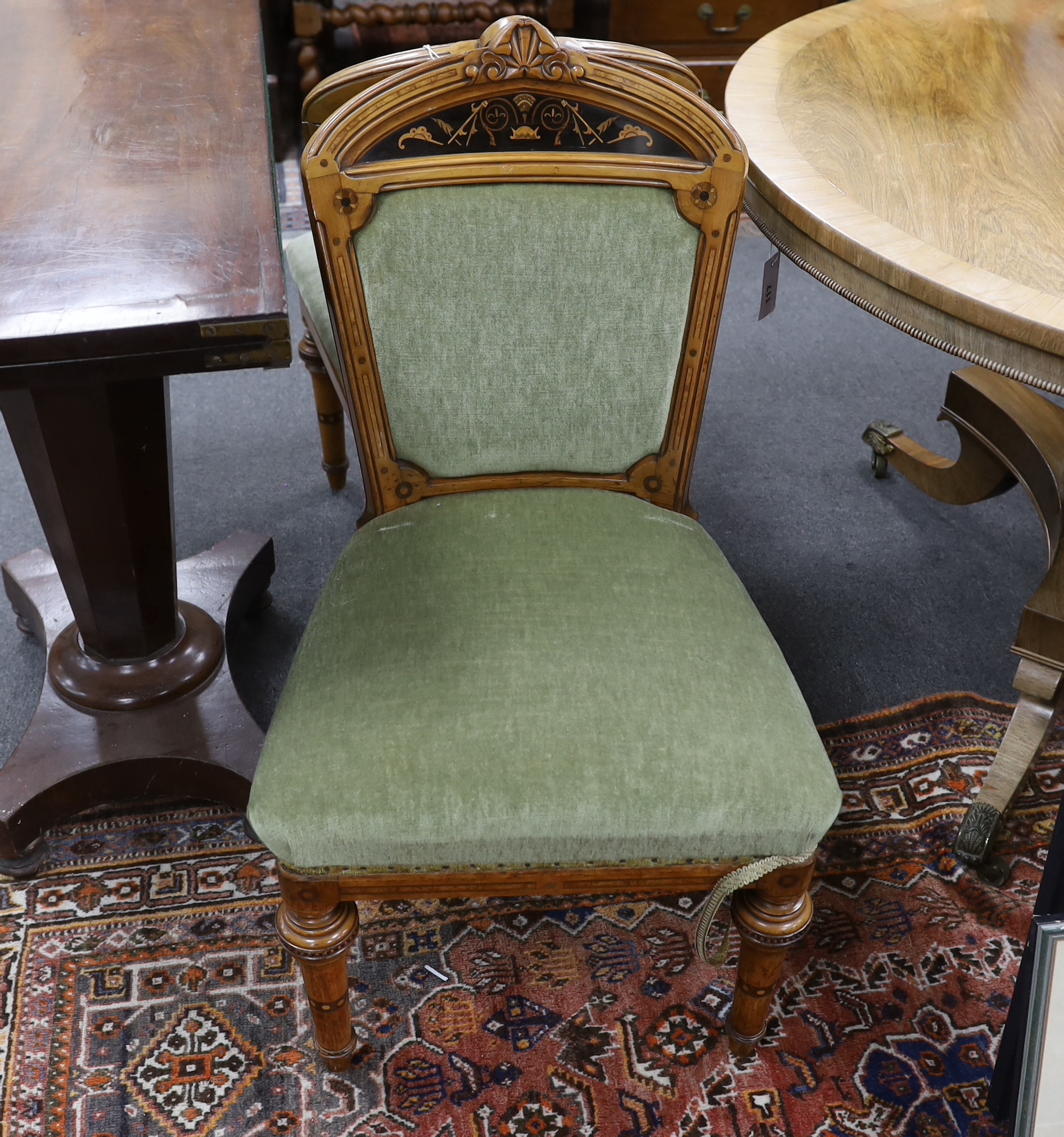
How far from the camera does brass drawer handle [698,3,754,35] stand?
308cm

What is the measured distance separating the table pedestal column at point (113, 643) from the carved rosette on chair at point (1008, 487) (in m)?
0.94

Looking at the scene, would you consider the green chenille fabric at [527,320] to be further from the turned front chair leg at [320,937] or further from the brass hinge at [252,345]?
the turned front chair leg at [320,937]

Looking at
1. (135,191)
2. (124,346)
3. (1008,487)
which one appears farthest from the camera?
(1008,487)

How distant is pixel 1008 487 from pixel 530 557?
1069 mm

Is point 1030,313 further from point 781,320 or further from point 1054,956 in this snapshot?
point 781,320

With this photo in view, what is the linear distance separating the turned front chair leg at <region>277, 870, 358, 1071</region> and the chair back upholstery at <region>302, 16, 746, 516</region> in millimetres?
452

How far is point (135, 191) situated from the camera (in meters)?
1.10

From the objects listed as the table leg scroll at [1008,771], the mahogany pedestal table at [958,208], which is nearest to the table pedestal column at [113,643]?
the mahogany pedestal table at [958,208]

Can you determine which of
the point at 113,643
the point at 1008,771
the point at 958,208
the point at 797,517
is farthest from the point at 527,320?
the point at 797,517

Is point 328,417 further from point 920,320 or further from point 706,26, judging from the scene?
point 706,26

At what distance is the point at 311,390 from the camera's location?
2.35 m

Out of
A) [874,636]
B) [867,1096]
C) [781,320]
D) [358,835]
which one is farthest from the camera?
[781,320]

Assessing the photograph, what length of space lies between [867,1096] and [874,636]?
0.75 meters

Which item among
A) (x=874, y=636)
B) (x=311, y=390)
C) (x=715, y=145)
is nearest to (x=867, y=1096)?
(x=874, y=636)
